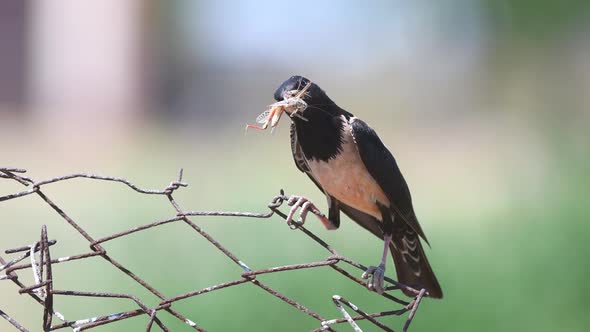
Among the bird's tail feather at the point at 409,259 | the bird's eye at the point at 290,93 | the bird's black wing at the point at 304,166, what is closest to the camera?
the bird's eye at the point at 290,93

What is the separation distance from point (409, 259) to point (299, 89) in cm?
63

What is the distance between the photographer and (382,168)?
2883mm

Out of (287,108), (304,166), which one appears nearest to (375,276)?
(287,108)

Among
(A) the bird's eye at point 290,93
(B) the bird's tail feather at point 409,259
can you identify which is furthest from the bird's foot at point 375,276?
(A) the bird's eye at point 290,93

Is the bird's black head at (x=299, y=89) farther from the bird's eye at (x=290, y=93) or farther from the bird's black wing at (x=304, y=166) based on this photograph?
the bird's black wing at (x=304, y=166)

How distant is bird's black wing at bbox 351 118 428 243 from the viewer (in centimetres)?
284

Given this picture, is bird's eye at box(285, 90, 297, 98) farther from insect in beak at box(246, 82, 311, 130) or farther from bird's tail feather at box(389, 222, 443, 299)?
bird's tail feather at box(389, 222, 443, 299)

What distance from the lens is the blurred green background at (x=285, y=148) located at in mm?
4566

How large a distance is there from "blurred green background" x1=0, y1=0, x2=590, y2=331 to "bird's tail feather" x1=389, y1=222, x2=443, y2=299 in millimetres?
1270

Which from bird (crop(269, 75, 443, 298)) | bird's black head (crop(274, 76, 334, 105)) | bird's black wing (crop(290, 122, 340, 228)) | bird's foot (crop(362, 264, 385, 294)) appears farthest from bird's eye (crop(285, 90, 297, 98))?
bird's foot (crop(362, 264, 385, 294))

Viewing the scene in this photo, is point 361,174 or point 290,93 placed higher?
point 290,93

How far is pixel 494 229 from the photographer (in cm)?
550

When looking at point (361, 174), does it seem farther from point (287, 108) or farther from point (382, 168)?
point (287, 108)

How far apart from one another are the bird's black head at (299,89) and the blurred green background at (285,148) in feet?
5.04
